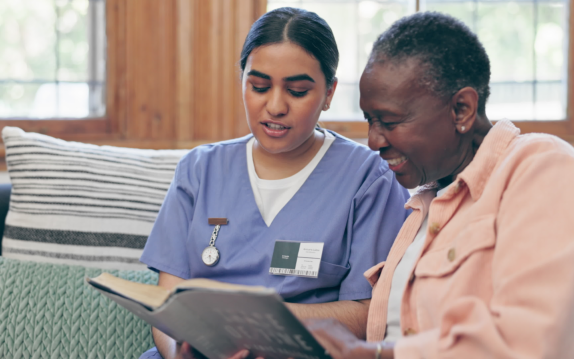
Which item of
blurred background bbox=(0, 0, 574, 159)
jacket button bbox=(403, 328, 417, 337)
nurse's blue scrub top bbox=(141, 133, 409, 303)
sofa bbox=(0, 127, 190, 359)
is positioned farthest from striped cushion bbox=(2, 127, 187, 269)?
jacket button bbox=(403, 328, 417, 337)

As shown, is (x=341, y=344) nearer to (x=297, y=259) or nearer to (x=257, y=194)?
(x=297, y=259)

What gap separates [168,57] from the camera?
2.23 meters

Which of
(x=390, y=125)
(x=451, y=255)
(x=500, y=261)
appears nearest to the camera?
(x=500, y=261)

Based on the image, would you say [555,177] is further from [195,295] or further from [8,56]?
[8,56]

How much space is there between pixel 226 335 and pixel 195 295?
0.16 metres

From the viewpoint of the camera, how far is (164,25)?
2.21m

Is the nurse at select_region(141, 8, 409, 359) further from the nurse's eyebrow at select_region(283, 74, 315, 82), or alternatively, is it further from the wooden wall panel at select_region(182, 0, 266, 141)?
the wooden wall panel at select_region(182, 0, 266, 141)

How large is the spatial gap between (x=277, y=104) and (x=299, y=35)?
169mm

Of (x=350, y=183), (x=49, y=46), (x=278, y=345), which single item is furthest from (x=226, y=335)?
(x=49, y=46)

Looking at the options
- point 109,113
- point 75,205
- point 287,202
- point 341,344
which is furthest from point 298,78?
point 109,113

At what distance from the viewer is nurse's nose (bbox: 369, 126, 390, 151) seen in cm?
106

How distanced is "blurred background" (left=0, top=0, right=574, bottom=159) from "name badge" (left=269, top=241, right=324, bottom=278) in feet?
3.46

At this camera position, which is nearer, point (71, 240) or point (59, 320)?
point (59, 320)

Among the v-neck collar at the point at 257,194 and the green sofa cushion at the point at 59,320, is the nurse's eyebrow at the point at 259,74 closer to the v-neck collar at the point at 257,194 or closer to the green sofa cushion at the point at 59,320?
the v-neck collar at the point at 257,194
